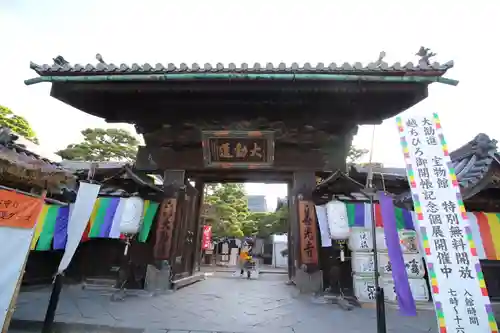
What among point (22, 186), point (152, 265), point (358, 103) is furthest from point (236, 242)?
point (22, 186)

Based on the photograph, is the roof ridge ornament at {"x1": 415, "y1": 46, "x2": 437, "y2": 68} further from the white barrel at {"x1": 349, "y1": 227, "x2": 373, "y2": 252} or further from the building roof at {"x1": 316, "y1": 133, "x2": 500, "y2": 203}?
the white barrel at {"x1": 349, "y1": 227, "x2": 373, "y2": 252}

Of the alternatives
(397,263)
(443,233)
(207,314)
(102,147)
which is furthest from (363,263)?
(102,147)

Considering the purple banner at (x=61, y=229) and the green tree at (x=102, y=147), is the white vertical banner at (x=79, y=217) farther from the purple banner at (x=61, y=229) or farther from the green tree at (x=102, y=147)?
the green tree at (x=102, y=147)

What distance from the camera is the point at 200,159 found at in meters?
8.31

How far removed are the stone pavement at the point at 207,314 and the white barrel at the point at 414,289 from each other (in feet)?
2.24

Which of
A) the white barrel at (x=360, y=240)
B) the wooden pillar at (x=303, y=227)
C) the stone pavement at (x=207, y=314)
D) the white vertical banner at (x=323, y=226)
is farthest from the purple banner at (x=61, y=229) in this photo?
the white barrel at (x=360, y=240)

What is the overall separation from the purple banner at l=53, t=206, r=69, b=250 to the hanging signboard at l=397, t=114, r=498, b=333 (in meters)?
8.92

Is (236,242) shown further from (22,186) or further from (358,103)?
(22,186)

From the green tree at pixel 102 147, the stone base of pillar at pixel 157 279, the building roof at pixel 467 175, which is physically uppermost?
the green tree at pixel 102 147

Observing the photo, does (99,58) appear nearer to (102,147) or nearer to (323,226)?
(323,226)

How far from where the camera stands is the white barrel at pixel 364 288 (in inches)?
275

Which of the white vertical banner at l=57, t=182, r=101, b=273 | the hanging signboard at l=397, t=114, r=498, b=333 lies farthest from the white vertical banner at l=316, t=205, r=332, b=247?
the white vertical banner at l=57, t=182, r=101, b=273

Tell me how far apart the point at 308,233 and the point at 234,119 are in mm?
3889

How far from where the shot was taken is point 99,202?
816cm
